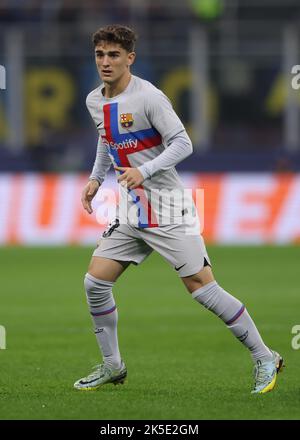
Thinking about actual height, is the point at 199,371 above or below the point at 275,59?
below

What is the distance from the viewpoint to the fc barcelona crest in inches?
318

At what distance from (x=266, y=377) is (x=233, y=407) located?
29.9 inches

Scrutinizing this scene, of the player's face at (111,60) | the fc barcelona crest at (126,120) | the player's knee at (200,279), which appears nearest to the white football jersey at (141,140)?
the fc barcelona crest at (126,120)

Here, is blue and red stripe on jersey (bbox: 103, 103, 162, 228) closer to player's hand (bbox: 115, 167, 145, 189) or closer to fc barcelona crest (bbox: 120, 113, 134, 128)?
fc barcelona crest (bbox: 120, 113, 134, 128)

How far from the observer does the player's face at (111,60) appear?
26.5 ft

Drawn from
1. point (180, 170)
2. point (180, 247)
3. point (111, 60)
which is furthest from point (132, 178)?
point (180, 170)

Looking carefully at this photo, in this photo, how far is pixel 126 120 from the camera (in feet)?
26.5

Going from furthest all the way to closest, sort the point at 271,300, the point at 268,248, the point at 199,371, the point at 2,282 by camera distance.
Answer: the point at 268,248 → the point at 2,282 → the point at 271,300 → the point at 199,371

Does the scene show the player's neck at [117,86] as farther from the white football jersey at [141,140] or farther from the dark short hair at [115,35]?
the dark short hair at [115,35]

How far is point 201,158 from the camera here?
25688mm

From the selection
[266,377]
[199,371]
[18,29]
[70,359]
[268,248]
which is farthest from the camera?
[18,29]

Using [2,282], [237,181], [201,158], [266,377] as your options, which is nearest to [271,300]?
[2,282]

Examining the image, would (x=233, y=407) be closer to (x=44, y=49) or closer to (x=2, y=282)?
(x=2, y=282)

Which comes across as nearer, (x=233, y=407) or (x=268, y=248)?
(x=233, y=407)
